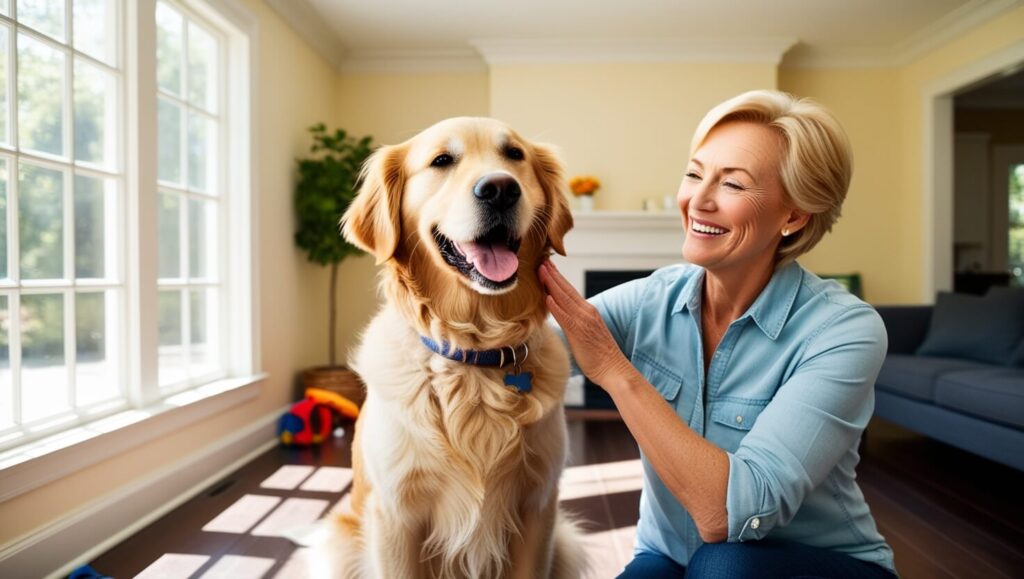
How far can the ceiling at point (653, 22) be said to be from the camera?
13.9 feet

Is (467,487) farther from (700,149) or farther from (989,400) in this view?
(989,400)

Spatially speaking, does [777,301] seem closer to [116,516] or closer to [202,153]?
[116,516]

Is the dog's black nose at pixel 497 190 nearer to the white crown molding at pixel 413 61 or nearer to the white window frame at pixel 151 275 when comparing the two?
the white window frame at pixel 151 275

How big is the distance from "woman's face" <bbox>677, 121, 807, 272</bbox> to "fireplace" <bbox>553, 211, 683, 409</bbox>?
352 cm

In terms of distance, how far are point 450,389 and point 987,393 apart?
276cm

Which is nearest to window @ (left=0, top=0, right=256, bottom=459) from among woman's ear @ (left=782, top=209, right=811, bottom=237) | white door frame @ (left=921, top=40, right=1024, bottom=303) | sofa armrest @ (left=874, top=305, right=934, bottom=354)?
woman's ear @ (left=782, top=209, right=811, bottom=237)

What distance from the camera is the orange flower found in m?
4.88

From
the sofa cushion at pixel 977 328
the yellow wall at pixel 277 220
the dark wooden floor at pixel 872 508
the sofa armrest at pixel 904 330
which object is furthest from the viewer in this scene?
the sofa armrest at pixel 904 330

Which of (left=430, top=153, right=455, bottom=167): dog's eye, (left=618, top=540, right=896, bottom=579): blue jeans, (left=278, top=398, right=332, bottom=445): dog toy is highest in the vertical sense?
(left=430, top=153, right=455, bottom=167): dog's eye

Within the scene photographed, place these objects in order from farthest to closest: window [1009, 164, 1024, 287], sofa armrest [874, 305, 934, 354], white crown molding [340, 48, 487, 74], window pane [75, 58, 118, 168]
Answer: window [1009, 164, 1024, 287] < white crown molding [340, 48, 487, 74] < sofa armrest [874, 305, 934, 354] < window pane [75, 58, 118, 168]

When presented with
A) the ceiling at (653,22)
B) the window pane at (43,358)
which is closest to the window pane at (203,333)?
the window pane at (43,358)

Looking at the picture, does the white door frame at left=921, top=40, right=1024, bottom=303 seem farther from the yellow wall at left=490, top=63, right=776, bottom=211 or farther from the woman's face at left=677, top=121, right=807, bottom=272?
the woman's face at left=677, top=121, right=807, bottom=272

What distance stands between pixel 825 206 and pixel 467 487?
2.90 feet

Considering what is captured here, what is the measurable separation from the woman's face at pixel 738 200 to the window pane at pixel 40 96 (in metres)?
2.04
